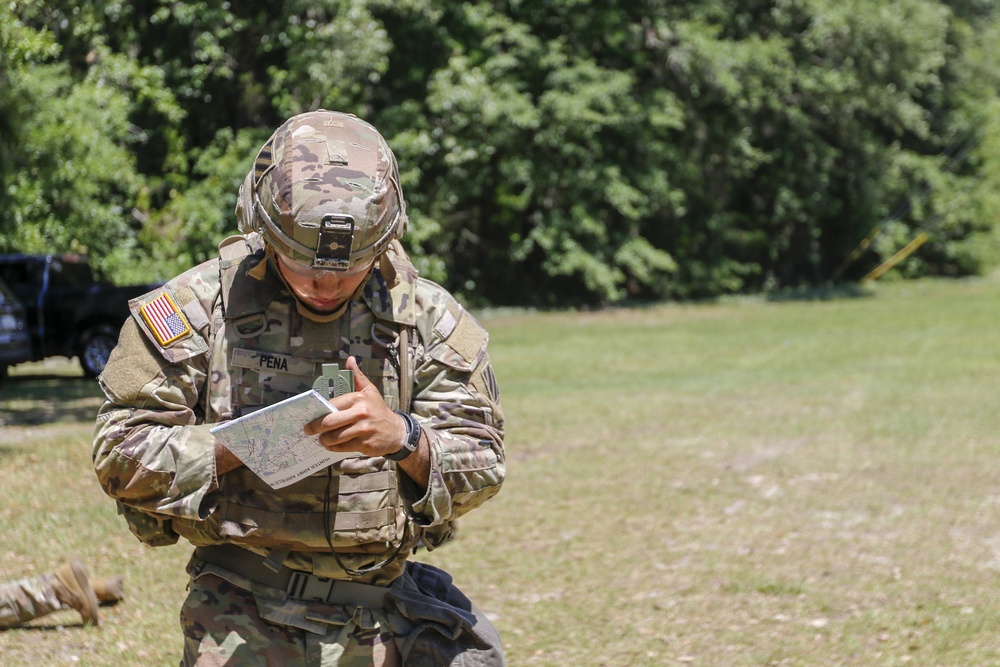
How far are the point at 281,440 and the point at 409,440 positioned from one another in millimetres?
A: 278

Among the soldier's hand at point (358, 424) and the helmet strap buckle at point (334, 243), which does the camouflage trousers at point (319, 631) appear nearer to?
the soldier's hand at point (358, 424)

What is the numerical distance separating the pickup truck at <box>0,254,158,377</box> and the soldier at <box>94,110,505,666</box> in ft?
42.6

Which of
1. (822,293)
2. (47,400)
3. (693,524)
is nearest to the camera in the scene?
(693,524)

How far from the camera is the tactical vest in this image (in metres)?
2.69

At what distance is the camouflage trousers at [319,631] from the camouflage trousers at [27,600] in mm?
2965

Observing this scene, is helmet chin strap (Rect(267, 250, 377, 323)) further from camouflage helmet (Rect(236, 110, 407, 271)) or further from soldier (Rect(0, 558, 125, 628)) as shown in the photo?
soldier (Rect(0, 558, 125, 628))

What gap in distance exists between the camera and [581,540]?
25.0 ft

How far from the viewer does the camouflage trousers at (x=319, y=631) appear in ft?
8.86

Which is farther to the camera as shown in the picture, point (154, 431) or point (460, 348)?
point (460, 348)

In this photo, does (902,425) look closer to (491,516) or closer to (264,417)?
(491,516)

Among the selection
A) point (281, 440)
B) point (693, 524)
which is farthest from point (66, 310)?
point (281, 440)

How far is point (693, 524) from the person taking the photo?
26.1 ft

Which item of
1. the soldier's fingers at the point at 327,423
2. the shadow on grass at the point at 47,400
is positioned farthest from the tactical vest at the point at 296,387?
the shadow on grass at the point at 47,400

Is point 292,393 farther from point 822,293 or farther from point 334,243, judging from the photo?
point 822,293
